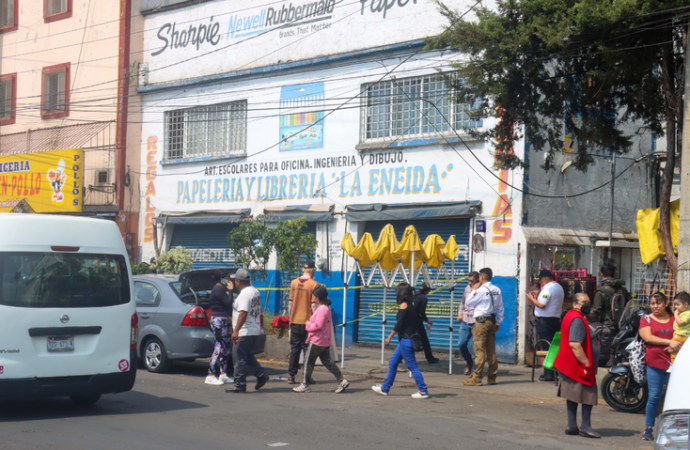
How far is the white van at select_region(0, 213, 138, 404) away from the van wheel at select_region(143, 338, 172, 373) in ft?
10.2

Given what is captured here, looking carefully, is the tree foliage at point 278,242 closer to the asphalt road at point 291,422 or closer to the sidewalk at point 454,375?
the sidewalk at point 454,375

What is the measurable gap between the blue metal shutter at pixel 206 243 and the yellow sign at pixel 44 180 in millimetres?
3545

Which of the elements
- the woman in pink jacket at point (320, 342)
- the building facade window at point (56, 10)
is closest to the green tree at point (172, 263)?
the woman in pink jacket at point (320, 342)

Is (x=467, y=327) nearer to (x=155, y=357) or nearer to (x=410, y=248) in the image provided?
(x=410, y=248)

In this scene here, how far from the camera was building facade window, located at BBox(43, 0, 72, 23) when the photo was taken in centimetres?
2342

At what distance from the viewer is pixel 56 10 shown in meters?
24.0

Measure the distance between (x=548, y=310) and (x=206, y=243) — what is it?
10563mm

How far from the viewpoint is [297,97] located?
18.2m

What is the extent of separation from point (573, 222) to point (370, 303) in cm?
469

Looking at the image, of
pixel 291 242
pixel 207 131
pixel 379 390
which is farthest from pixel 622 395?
pixel 207 131

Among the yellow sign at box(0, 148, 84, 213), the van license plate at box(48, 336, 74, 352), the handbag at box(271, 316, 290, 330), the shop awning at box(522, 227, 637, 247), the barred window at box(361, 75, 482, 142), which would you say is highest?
the barred window at box(361, 75, 482, 142)

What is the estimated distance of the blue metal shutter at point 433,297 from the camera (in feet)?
50.5

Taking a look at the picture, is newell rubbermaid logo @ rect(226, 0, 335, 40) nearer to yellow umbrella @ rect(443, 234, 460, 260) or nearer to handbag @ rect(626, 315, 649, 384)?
yellow umbrella @ rect(443, 234, 460, 260)

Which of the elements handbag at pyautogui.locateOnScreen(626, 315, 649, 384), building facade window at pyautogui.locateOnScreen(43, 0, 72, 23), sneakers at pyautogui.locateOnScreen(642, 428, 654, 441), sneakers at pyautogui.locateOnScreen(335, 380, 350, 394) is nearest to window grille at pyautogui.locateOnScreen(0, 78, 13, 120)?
building facade window at pyautogui.locateOnScreen(43, 0, 72, 23)
